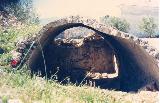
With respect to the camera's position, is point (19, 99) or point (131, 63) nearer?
point (19, 99)

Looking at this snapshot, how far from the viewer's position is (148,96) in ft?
26.5

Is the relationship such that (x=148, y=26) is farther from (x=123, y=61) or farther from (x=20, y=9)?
(x=123, y=61)

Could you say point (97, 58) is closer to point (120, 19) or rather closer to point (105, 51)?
point (105, 51)

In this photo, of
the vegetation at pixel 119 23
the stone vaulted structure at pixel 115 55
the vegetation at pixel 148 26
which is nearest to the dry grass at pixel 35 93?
the stone vaulted structure at pixel 115 55

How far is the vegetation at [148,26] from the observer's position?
29.4 m

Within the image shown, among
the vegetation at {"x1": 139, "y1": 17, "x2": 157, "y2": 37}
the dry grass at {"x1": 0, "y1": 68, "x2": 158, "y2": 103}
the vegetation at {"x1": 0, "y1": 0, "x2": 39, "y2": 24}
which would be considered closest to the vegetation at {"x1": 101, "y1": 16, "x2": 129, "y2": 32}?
the vegetation at {"x1": 139, "y1": 17, "x2": 157, "y2": 37}

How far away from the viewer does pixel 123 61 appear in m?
12.0

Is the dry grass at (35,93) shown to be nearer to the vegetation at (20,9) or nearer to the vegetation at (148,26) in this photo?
the vegetation at (20,9)

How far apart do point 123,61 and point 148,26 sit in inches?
727

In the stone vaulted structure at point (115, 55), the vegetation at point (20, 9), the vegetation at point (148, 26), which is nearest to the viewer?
the stone vaulted structure at point (115, 55)

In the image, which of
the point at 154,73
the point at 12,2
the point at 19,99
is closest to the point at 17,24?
the point at 12,2

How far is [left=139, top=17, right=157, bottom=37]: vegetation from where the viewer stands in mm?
29375

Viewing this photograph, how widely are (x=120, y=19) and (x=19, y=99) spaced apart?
999 inches

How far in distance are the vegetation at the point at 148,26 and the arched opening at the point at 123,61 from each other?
17.3 metres
